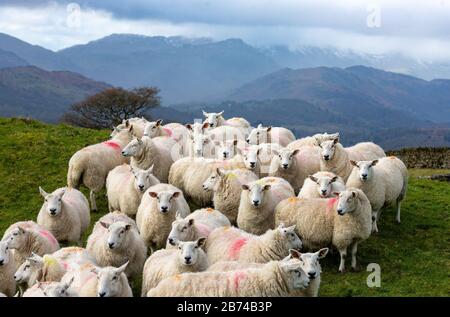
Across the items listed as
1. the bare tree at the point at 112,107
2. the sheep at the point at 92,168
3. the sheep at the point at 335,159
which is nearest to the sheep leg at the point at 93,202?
the sheep at the point at 92,168

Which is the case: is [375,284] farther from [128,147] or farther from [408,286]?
[128,147]

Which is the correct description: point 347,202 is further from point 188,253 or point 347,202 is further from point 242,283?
point 242,283

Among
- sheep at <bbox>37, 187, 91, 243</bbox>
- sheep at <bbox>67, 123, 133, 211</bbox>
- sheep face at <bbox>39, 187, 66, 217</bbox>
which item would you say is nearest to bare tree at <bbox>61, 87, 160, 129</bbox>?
sheep at <bbox>67, 123, 133, 211</bbox>

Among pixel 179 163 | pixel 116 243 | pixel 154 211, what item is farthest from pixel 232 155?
pixel 116 243

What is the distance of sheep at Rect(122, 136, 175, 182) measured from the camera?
58.3 ft

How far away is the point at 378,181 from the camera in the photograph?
15633mm

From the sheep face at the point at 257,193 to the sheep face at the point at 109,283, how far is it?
4674mm

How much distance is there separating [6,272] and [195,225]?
12.6 ft

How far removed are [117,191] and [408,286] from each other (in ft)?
26.4

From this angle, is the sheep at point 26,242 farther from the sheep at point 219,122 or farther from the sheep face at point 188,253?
the sheep at point 219,122

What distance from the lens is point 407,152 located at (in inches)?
1328

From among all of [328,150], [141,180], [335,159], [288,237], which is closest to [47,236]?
[141,180]

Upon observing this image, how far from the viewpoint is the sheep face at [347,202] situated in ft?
41.8
